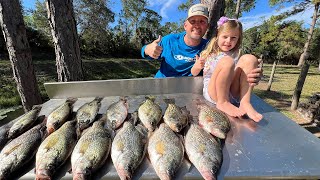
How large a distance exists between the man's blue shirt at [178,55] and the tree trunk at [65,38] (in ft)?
4.46

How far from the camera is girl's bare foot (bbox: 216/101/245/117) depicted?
8.36 feet

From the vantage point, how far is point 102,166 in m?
1.71

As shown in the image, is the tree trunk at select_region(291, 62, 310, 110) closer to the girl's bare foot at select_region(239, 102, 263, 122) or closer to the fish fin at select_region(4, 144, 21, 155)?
the girl's bare foot at select_region(239, 102, 263, 122)

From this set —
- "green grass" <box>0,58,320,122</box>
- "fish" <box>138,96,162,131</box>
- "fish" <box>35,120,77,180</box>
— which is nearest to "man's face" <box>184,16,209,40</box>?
"fish" <box>138,96,162,131</box>

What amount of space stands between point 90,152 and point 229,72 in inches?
70.6

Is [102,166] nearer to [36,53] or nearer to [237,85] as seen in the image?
[237,85]

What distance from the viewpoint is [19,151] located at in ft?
5.91

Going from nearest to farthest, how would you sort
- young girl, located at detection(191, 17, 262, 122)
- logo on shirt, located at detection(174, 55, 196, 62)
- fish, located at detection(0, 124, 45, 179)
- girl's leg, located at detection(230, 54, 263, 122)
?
fish, located at detection(0, 124, 45, 179) → young girl, located at detection(191, 17, 262, 122) → girl's leg, located at detection(230, 54, 263, 122) → logo on shirt, located at detection(174, 55, 196, 62)

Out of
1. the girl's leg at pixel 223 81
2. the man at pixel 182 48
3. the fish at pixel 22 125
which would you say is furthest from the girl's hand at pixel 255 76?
the fish at pixel 22 125

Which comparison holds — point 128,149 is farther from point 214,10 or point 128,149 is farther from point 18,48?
point 214,10

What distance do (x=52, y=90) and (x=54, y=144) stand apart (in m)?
1.73

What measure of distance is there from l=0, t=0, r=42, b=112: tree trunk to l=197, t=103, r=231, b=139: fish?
12.0 ft

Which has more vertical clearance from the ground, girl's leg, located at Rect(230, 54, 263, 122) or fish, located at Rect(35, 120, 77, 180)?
girl's leg, located at Rect(230, 54, 263, 122)

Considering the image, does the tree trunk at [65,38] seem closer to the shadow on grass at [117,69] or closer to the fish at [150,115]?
the fish at [150,115]
